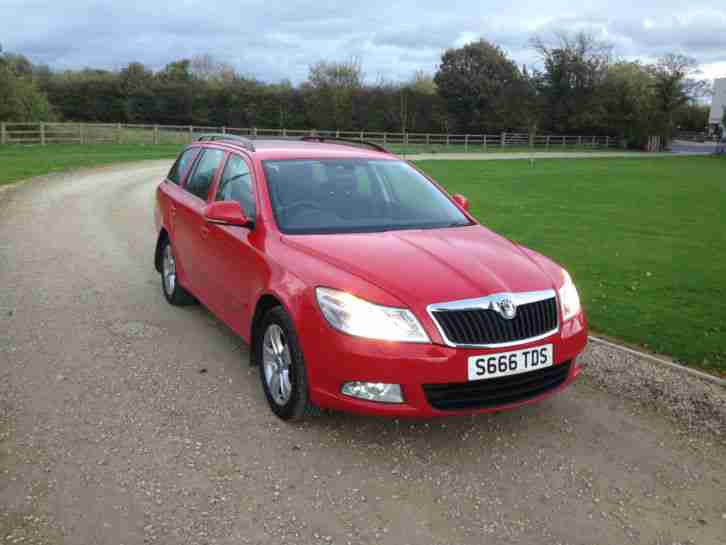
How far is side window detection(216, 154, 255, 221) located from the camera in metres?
4.95

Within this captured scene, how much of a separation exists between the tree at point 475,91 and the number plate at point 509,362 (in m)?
59.2

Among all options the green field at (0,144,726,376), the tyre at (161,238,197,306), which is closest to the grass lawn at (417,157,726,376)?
the green field at (0,144,726,376)

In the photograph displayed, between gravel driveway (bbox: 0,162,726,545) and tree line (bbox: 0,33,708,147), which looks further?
tree line (bbox: 0,33,708,147)

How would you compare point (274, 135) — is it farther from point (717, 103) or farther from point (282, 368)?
point (717, 103)

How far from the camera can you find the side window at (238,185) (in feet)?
16.3

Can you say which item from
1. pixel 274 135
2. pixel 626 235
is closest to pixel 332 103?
pixel 274 135

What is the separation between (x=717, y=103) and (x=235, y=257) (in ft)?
309

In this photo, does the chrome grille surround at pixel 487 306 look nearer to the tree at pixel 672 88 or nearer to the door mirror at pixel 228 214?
the door mirror at pixel 228 214

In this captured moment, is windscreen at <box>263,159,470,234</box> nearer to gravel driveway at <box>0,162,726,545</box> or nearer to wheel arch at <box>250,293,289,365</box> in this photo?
wheel arch at <box>250,293,289,365</box>

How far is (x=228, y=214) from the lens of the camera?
15.1ft

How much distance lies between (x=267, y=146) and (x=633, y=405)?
3.38 m

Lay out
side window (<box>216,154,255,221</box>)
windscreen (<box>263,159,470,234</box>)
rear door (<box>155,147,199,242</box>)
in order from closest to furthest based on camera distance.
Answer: windscreen (<box>263,159,470,234</box>)
side window (<box>216,154,255,221</box>)
rear door (<box>155,147,199,242</box>)

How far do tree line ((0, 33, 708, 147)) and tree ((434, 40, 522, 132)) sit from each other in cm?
9

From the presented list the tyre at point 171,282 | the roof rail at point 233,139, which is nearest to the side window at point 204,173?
the roof rail at point 233,139
